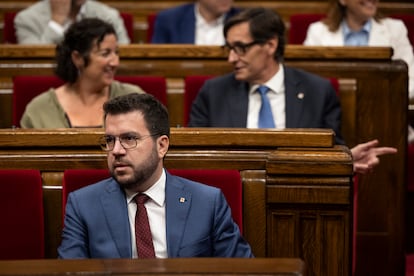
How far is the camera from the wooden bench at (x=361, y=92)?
1636 millimetres

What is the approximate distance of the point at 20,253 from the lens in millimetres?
1283

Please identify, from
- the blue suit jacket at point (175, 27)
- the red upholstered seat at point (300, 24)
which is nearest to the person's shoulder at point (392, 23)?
the red upholstered seat at point (300, 24)

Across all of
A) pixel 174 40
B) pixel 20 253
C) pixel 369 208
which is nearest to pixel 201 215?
pixel 20 253

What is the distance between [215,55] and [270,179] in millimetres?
636

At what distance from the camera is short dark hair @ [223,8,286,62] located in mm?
1761

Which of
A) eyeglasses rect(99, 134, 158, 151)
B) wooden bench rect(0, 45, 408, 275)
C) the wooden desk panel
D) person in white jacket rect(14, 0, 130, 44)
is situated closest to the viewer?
the wooden desk panel

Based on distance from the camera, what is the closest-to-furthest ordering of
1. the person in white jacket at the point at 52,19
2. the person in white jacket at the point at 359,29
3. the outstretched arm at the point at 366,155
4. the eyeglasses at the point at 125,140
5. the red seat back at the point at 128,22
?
1. the eyeglasses at the point at 125,140
2. the outstretched arm at the point at 366,155
3. the person in white jacket at the point at 359,29
4. the person in white jacket at the point at 52,19
5. the red seat back at the point at 128,22

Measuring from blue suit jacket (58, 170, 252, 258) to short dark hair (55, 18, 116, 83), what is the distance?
2.03ft

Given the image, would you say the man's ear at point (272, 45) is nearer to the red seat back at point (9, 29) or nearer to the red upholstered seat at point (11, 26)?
the red upholstered seat at point (11, 26)

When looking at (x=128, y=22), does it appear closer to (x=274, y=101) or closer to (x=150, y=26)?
(x=150, y=26)

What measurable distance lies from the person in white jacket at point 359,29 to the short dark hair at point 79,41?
0.52 m

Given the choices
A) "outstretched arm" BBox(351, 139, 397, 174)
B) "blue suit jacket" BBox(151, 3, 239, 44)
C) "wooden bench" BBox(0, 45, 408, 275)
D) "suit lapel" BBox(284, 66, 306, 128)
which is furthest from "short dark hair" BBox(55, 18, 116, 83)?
"outstretched arm" BBox(351, 139, 397, 174)

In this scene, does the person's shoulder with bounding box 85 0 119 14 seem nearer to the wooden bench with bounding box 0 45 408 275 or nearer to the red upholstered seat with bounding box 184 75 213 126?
the wooden bench with bounding box 0 45 408 275

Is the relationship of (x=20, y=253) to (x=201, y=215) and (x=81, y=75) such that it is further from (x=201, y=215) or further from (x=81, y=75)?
(x=81, y=75)
